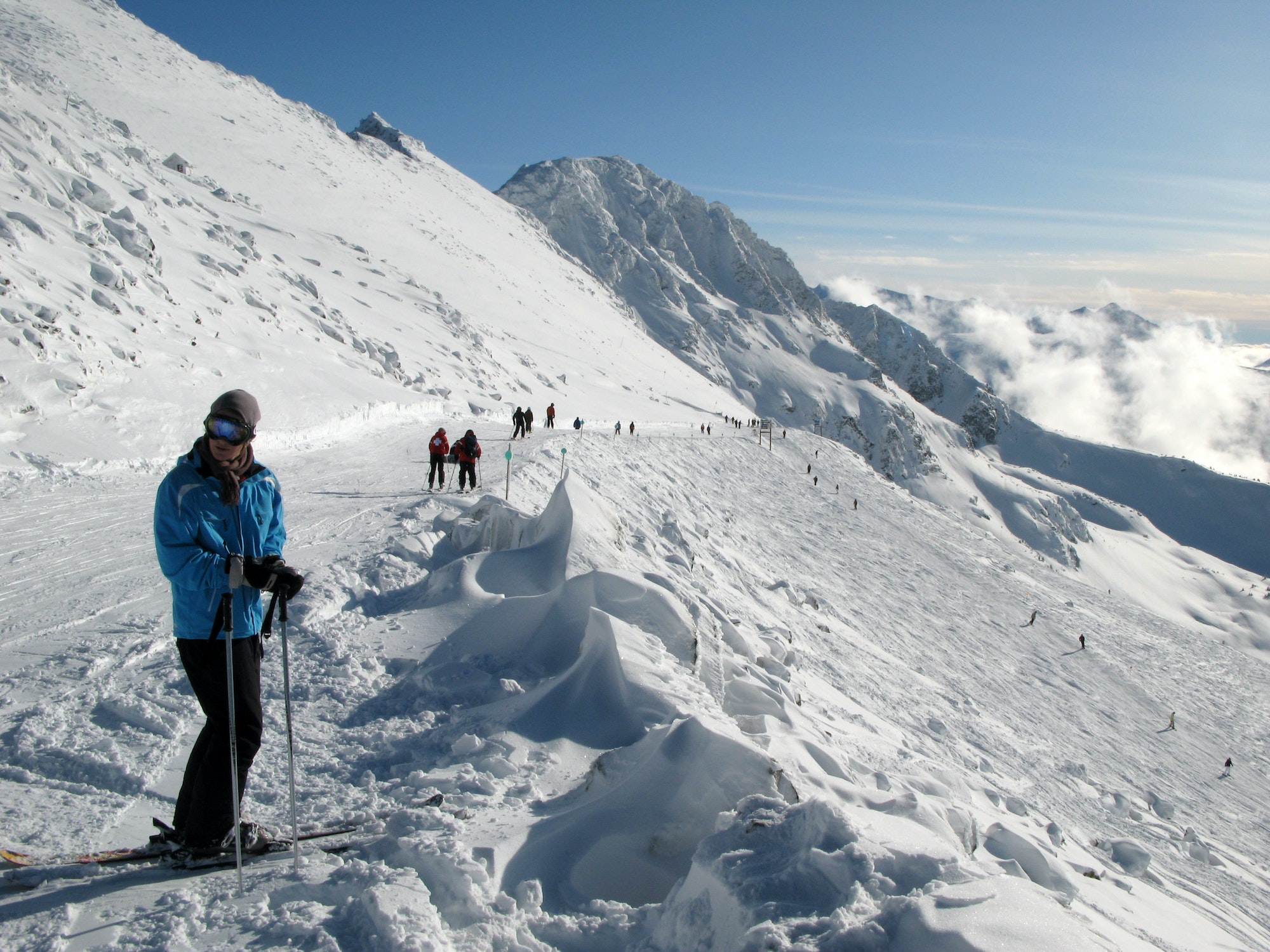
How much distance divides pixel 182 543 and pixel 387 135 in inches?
5303

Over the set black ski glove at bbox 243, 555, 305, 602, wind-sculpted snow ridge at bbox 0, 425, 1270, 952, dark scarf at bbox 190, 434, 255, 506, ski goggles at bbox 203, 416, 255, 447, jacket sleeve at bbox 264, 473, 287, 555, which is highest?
ski goggles at bbox 203, 416, 255, 447

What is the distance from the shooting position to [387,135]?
119 meters

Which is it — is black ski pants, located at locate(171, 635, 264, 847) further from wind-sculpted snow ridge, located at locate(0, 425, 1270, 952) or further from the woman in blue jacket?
wind-sculpted snow ridge, located at locate(0, 425, 1270, 952)

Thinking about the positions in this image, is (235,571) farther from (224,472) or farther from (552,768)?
(552,768)

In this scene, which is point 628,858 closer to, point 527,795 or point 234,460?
point 527,795

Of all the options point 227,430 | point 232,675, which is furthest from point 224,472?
point 232,675

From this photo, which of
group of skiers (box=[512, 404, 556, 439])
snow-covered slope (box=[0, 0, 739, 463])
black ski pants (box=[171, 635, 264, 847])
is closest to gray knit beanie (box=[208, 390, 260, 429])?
black ski pants (box=[171, 635, 264, 847])

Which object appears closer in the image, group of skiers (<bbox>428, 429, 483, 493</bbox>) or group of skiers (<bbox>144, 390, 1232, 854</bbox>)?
group of skiers (<bbox>144, 390, 1232, 854</bbox>)

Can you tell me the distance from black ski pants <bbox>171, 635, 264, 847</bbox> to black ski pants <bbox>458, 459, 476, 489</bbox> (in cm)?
996

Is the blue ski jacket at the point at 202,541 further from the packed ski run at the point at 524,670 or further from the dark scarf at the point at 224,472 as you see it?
the packed ski run at the point at 524,670

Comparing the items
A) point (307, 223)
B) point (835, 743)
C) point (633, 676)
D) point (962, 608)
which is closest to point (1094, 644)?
point (962, 608)

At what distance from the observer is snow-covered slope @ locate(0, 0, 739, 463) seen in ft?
52.4

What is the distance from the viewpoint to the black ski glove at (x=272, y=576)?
3395 mm

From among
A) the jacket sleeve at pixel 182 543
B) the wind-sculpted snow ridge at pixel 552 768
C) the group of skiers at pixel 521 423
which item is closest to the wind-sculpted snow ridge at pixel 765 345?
the group of skiers at pixel 521 423
